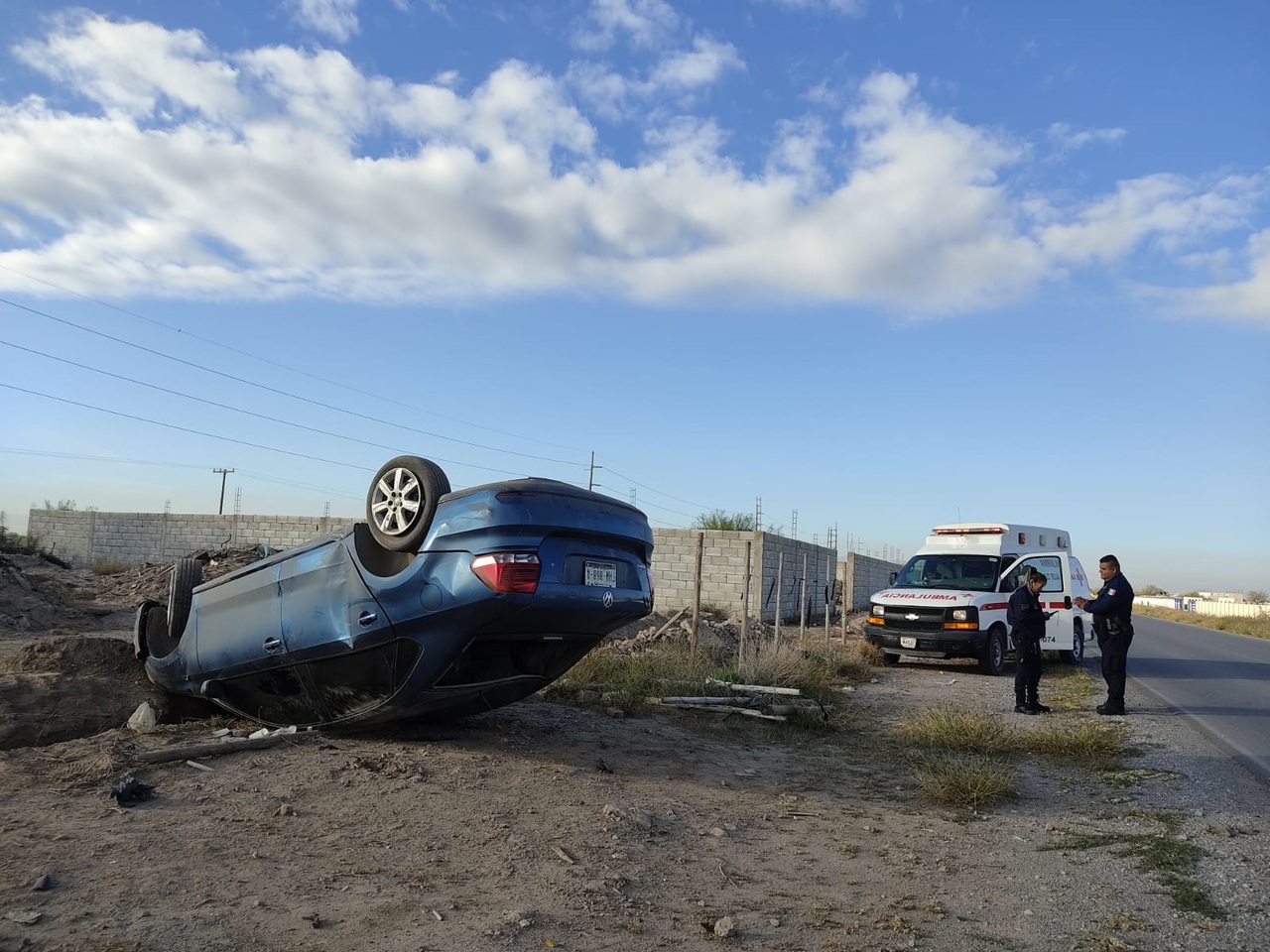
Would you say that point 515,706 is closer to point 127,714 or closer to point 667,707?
point 667,707

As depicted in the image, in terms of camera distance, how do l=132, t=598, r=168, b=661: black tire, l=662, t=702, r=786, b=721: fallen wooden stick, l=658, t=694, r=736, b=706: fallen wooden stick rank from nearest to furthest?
l=132, t=598, r=168, b=661: black tire → l=662, t=702, r=786, b=721: fallen wooden stick → l=658, t=694, r=736, b=706: fallen wooden stick

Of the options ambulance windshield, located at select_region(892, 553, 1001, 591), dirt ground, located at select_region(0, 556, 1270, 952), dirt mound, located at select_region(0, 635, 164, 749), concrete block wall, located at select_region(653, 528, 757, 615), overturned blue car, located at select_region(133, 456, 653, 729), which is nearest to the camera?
dirt ground, located at select_region(0, 556, 1270, 952)

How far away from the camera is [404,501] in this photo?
19.6 ft

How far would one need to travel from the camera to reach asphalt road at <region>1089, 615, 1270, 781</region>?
1017cm

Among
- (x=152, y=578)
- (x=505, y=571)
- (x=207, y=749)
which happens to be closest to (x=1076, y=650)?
(x=505, y=571)

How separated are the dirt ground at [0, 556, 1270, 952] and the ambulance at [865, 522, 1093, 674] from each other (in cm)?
804

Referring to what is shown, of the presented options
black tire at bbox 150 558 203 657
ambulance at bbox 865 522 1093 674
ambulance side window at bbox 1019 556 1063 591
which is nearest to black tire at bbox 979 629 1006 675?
ambulance at bbox 865 522 1093 674

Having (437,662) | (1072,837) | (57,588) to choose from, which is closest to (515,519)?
(437,662)

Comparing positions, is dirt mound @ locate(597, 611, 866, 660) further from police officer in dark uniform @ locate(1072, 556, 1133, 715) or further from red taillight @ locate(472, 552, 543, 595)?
red taillight @ locate(472, 552, 543, 595)

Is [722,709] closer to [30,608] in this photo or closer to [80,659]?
[80,659]

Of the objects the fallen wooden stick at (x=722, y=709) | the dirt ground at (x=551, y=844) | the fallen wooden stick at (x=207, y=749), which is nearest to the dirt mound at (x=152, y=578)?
the fallen wooden stick at (x=722, y=709)

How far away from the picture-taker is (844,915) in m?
4.27

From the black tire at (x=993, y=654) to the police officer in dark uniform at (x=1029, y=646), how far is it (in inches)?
178

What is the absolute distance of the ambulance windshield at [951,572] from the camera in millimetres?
17172
